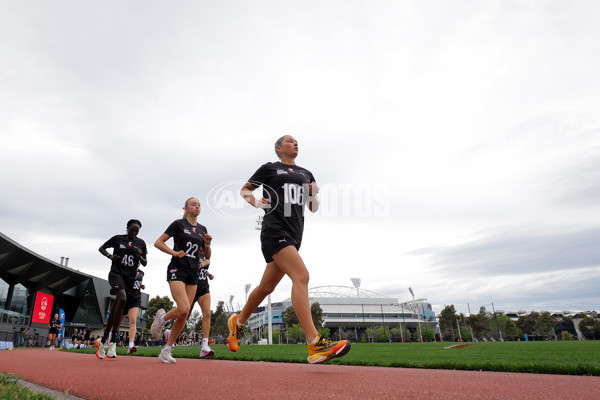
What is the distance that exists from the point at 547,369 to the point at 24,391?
4875mm

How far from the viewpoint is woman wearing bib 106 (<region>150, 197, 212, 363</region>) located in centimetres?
532

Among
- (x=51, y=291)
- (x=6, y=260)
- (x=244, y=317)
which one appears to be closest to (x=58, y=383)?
(x=244, y=317)

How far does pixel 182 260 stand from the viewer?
5.61 m

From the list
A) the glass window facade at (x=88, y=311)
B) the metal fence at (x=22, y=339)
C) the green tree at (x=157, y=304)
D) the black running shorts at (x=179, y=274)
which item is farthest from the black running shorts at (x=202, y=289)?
the green tree at (x=157, y=304)

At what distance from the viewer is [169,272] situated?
554cm

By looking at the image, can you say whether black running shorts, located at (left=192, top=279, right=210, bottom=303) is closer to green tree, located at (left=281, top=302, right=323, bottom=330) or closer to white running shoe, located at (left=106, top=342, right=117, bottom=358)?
white running shoe, located at (left=106, top=342, right=117, bottom=358)

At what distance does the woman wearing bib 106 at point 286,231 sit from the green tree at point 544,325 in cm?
9271

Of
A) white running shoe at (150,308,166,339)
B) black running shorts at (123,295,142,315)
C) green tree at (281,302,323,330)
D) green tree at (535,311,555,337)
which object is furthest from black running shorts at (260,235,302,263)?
green tree at (535,311,555,337)

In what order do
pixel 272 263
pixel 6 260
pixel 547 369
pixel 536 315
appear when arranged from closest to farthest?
1. pixel 272 263
2. pixel 547 369
3. pixel 6 260
4. pixel 536 315

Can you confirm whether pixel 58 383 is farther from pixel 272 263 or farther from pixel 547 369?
pixel 547 369

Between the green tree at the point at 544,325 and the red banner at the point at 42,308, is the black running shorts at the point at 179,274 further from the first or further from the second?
the green tree at the point at 544,325

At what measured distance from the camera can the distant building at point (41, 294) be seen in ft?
117

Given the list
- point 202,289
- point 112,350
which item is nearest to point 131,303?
point 112,350

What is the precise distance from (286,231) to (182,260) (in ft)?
8.59
